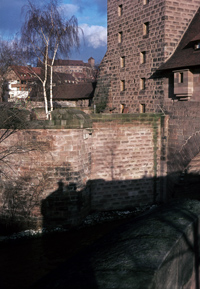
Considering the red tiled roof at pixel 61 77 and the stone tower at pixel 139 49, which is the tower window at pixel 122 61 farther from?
the red tiled roof at pixel 61 77

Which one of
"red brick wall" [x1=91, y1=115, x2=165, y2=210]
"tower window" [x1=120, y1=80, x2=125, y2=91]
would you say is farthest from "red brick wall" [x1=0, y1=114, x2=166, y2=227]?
"tower window" [x1=120, y1=80, x2=125, y2=91]

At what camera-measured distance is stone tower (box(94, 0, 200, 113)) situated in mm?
14547

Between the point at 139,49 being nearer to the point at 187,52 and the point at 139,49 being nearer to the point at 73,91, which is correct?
the point at 187,52

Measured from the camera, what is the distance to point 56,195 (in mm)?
11953

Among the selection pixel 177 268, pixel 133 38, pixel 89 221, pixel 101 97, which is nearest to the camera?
pixel 177 268

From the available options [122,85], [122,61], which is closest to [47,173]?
[122,85]

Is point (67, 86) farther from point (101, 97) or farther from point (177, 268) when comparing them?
point (177, 268)

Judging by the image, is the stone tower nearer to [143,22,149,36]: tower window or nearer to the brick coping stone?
[143,22,149,36]: tower window

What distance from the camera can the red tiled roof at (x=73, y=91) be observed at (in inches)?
1274

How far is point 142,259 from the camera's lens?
2.05 metres

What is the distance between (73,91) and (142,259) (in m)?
33.6

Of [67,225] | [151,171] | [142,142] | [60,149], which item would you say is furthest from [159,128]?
[67,225]

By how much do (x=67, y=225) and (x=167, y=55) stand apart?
8.83 m

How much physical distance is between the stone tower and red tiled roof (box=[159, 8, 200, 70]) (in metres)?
0.29
